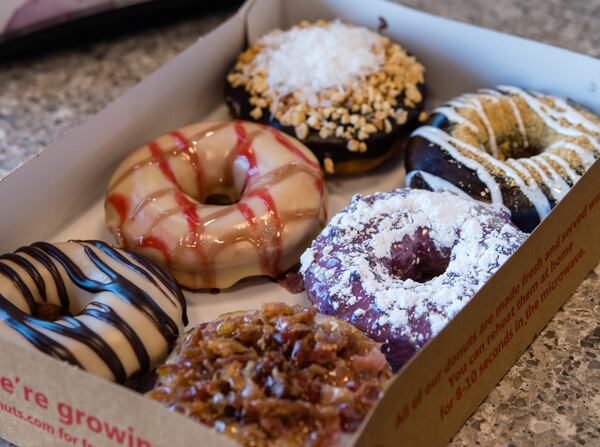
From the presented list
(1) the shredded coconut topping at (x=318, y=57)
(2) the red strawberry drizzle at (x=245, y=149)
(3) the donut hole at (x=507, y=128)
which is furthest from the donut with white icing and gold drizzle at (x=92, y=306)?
(3) the donut hole at (x=507, y=128)

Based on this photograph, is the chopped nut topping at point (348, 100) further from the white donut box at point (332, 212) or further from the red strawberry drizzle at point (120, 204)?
the red strawberry drizzle at point (120, 204)

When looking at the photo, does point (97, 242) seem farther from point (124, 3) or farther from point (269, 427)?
point (124, 3)

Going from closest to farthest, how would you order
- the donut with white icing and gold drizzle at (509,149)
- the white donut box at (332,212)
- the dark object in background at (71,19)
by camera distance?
the white donut box at (332,212)
the donut with white icing and gold drizzle at (509,149)
the dark object in background at (71,19)

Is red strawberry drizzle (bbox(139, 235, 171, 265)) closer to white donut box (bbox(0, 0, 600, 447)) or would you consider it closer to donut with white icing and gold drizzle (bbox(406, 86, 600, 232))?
white donut box (bbox(0, 0, 600, 447))

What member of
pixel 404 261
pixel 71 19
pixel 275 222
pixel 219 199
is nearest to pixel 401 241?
pixel 404 261

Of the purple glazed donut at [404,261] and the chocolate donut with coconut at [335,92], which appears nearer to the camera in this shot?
the purple glazed donut at [404,261]
